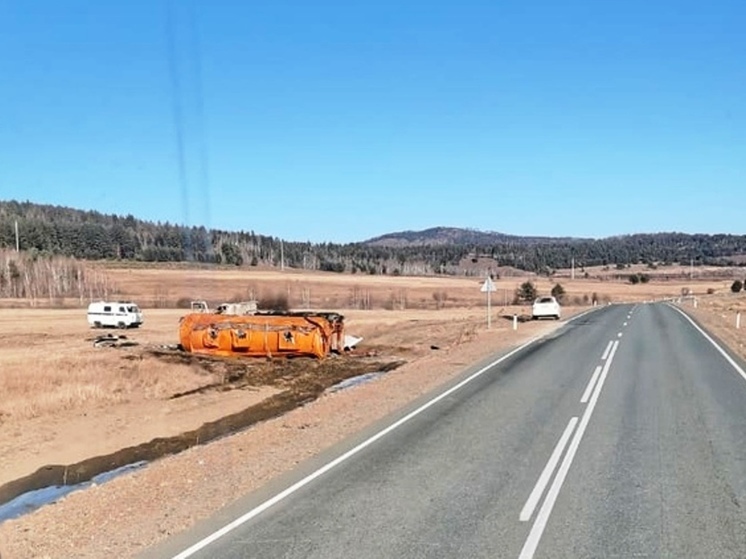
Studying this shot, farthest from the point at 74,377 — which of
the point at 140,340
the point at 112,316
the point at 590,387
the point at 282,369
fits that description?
the point at 112,316

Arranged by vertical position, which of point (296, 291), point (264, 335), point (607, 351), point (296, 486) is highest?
point (296, 291)

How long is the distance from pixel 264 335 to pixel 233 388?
7.84m

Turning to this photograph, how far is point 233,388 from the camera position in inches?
1144

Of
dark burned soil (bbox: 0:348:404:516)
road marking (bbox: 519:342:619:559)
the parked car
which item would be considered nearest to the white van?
dark burned soil (bbox: 0:348:404:516)

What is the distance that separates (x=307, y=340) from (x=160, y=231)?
112m

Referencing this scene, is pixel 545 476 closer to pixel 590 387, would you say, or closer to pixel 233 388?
pixel 590 387

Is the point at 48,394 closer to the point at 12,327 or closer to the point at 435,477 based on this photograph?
the point at 435,477

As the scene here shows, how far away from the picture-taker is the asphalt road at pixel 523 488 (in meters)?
7.71

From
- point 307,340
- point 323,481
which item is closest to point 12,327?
point 307,340

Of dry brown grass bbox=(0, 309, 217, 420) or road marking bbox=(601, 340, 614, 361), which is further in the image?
road marking bbox=(601, 340, 614, 361)

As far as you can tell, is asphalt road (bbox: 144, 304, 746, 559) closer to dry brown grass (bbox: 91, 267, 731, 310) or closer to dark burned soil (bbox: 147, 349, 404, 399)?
dark burned soil (bbox: 147, 349, 404, 399)

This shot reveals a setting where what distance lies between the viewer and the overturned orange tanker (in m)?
36.4

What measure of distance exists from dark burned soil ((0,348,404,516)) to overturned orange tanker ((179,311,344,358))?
1.69ft

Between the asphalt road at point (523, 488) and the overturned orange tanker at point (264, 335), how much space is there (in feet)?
60.3
